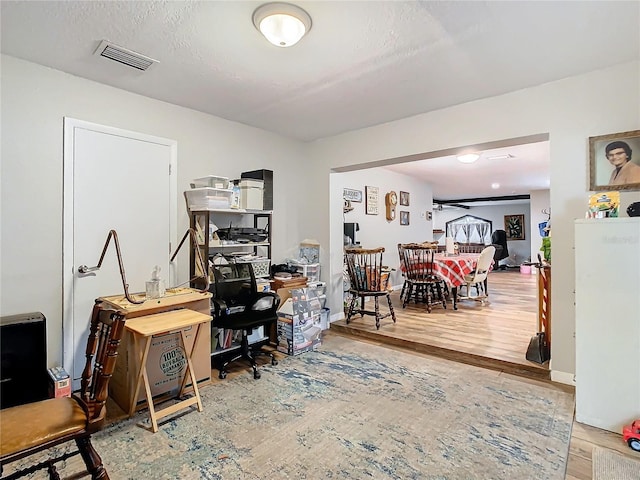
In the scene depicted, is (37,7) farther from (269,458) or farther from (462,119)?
(462,119)

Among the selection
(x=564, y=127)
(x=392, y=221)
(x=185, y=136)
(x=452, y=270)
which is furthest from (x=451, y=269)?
(x=185, y=136)

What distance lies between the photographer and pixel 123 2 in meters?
1.75

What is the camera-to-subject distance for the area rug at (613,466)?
1.68m

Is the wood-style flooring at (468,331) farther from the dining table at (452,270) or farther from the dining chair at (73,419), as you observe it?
the dining chair at (73,419)

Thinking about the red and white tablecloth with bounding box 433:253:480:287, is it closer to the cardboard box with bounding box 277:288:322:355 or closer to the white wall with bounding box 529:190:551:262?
the cardboard box with bounding box 277:288:322:355

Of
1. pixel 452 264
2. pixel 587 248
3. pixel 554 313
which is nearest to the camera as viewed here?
pixel 587 248

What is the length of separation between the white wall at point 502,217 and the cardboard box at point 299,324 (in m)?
10.6

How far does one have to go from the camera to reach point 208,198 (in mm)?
2998

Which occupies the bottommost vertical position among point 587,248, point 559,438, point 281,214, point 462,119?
point 559,438

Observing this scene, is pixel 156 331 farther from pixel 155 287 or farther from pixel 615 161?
pixel 615 161

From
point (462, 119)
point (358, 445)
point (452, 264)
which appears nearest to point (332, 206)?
point (462, 119)

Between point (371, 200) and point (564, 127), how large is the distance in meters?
3.80

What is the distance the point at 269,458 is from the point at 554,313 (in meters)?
2.45

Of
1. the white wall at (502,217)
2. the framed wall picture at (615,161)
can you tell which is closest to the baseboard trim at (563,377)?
the framed wall picture at (615,161)
